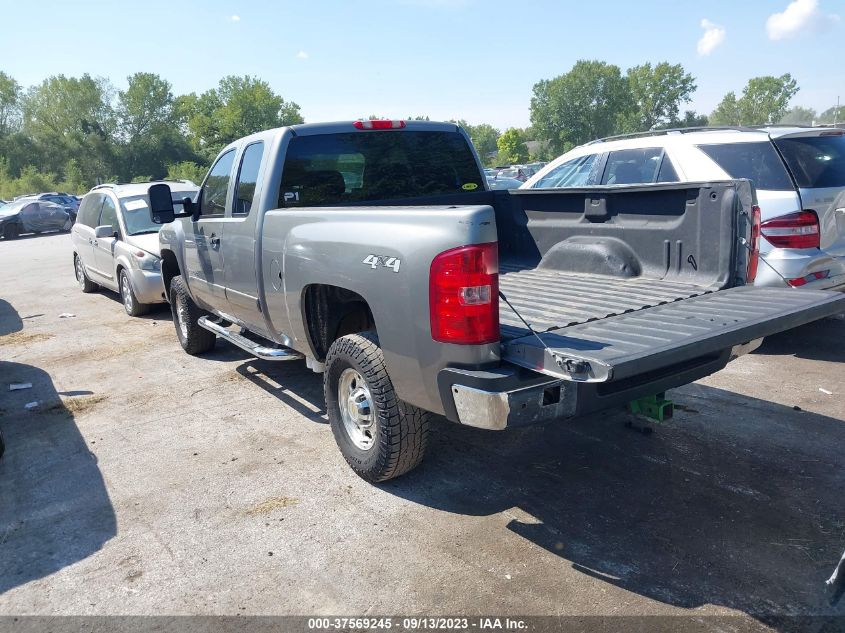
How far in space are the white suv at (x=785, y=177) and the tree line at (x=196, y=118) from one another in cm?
5507

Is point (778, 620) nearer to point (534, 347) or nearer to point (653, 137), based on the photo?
point (534, 347)

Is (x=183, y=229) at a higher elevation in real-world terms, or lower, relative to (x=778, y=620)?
higher

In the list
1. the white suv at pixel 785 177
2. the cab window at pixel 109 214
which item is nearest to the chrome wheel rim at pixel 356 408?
the white suv at pixel 785 177

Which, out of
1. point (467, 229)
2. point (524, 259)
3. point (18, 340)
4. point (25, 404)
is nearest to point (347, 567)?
point (467, 229)

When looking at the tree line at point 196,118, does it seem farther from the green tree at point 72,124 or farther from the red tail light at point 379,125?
the red tail light at point 379,125

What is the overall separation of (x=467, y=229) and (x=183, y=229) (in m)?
4.29

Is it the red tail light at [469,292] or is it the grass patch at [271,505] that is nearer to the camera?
the red tail light at [469,292]

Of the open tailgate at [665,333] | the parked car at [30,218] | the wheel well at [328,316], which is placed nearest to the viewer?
the open tailgate at [665,333]

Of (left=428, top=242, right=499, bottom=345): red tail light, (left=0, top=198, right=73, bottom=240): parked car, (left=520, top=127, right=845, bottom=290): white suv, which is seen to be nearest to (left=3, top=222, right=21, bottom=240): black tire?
(left=0, top=198, right=73, bottom=240): parked car

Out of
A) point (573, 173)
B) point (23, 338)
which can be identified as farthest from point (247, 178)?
point (23, 338)

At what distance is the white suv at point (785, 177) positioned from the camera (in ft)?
18.7

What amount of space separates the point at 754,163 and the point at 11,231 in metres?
29.2

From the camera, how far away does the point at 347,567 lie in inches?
128

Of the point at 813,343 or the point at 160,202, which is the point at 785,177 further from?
the point at 160,202
